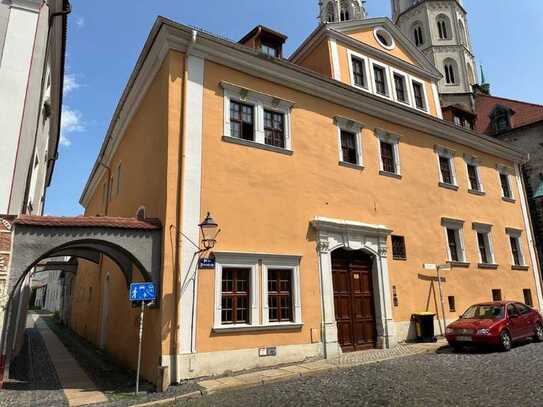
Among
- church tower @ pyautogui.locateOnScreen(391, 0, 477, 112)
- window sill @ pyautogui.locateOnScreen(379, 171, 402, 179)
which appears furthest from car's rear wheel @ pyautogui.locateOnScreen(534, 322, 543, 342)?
Result: church tower @ pyautogui.locateOnScreen(391, 0, 477, 112)

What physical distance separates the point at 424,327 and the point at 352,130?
298 inches

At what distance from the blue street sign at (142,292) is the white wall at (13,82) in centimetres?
312

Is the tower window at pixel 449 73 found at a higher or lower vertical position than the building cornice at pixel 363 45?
higher

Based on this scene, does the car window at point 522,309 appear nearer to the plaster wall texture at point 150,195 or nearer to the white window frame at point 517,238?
→ the white window frame at point 517,238

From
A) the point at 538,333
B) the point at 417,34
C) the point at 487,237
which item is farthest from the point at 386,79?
the point at 417,34

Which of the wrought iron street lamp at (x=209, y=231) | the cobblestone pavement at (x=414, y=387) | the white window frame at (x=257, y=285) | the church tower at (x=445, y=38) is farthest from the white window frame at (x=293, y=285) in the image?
the church tower at (x=445, y=38)

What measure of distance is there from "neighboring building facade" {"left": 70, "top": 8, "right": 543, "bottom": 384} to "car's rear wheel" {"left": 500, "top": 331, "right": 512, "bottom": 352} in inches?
118

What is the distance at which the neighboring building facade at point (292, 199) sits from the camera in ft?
35.7

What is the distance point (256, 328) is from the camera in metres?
11.0

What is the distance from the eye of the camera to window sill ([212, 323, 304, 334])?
34.5ft

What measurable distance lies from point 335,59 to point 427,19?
39556 millimetres

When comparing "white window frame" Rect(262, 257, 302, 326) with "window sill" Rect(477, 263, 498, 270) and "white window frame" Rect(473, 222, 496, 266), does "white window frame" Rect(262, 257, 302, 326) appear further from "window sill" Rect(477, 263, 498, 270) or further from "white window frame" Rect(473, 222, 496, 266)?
"white window frame" Rect(473, 222, 496, 266)

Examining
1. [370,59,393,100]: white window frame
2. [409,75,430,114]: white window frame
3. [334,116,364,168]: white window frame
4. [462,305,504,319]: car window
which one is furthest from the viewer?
[409,75,430,114]: white window frame

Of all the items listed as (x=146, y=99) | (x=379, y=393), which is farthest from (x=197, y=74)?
(x=379, y=393)
